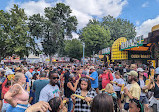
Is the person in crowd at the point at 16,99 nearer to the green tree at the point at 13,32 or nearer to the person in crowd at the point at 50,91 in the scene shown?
the person in crowd at the point at 50,91

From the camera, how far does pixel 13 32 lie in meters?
28.9

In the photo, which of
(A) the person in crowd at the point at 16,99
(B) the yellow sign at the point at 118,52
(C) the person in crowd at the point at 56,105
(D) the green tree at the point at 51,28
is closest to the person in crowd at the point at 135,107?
(C) the person in crowd at the point at 56,105

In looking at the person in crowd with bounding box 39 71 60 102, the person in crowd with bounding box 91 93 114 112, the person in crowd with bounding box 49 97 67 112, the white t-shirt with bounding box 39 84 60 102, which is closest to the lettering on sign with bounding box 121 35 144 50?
the person in crowd with bounding box 39 71 60 102

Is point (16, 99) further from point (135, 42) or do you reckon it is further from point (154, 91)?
point (135, 42)

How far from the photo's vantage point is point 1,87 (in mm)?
4957

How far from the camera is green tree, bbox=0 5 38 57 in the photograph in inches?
1111

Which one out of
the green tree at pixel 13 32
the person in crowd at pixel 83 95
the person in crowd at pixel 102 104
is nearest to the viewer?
the person in crowd at pixel 102 104

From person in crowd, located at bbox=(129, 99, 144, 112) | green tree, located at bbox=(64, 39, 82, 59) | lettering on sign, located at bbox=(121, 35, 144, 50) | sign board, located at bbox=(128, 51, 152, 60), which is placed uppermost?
green tree, located at bbox=(64, 39, 82, 59)


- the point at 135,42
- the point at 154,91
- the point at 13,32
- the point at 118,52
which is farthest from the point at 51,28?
the point at 154,91

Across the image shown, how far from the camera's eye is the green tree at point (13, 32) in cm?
2822

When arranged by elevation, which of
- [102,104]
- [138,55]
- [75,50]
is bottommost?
[102,104]

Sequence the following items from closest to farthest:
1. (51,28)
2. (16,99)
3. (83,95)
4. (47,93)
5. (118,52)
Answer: (16,99) → (47,93) → (83,95) → (118,52) → (51,28)

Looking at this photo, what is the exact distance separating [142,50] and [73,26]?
26.3 meters

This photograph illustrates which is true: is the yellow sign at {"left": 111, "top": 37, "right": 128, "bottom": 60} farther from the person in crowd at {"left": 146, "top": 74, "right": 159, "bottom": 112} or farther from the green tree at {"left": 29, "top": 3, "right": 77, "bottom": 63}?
the green tree at {"left": 29, "top": 3, "right": 77, "bottom": 63}
